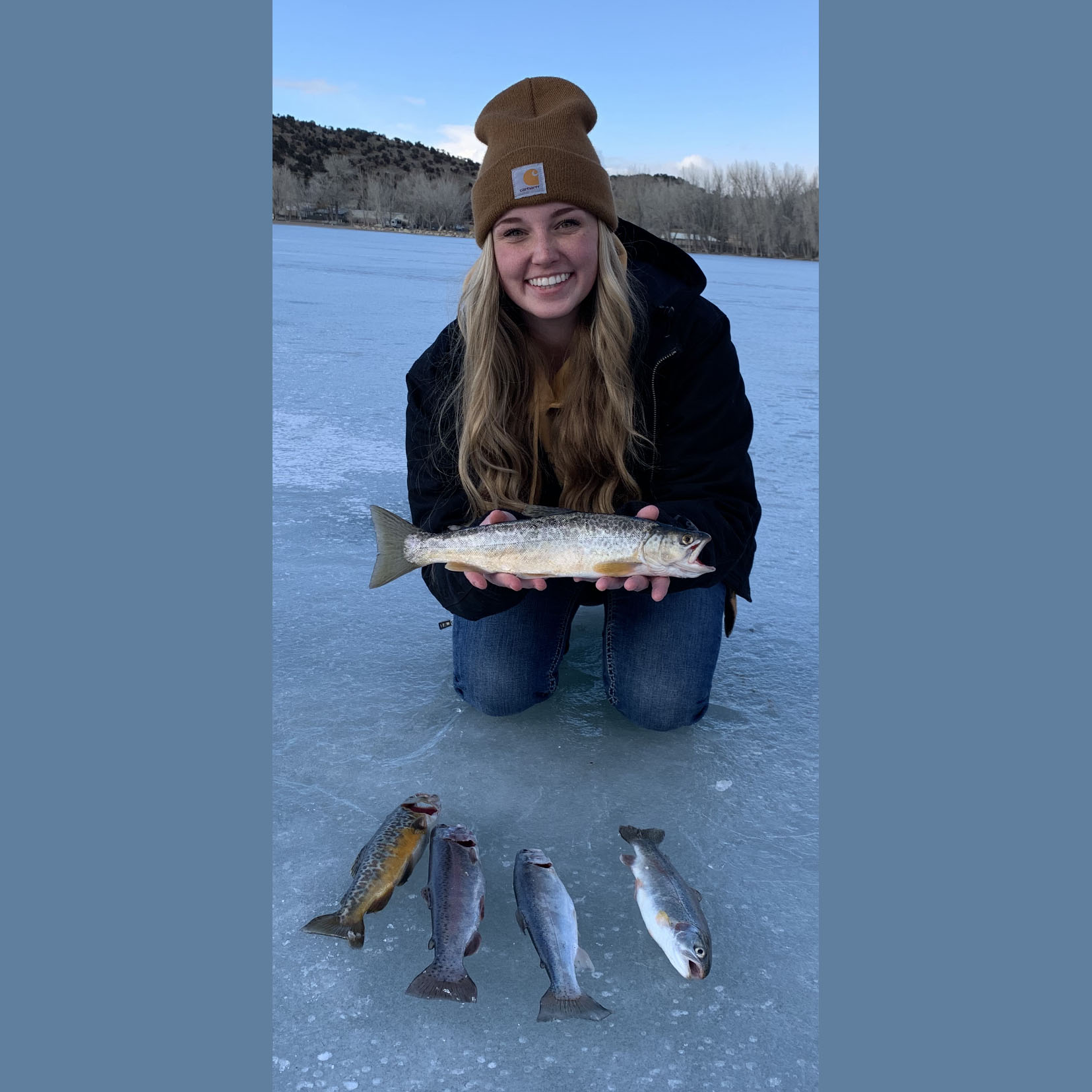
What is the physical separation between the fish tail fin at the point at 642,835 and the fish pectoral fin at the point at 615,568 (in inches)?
26.2

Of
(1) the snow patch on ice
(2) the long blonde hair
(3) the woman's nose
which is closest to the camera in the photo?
(3) the woman's nose

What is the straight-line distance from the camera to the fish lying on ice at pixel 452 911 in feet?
6.10

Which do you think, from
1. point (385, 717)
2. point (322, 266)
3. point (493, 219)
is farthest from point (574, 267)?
point (322, 266)

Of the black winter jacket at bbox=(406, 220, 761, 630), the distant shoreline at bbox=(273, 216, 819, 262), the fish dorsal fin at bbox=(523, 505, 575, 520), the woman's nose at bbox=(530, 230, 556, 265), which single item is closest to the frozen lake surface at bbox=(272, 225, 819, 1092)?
the black winter jacket at bbox=(406, 220, 761, 630)

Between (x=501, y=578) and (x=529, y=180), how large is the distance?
1.13 metres

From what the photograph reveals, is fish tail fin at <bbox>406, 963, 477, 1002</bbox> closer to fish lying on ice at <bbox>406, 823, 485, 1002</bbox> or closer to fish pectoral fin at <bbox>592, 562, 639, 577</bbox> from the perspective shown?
fish lying on ice at <bbox>406, 823, 485, 1002</bbox>

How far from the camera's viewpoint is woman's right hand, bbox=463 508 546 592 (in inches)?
101

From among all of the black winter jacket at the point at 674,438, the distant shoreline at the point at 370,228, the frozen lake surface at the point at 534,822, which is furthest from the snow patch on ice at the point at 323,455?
the distant shoreline at the point at 370,228

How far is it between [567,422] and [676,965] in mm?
1592

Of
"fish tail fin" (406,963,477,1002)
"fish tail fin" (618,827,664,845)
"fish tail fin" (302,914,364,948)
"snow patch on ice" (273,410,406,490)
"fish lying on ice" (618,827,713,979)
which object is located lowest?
"fish tail fin" (406,963,477,1002)

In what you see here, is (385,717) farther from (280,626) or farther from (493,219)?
(493,219)

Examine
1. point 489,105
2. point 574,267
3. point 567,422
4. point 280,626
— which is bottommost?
point 280,626

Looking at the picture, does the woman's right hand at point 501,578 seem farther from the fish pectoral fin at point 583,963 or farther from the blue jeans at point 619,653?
the fish pectoral fin at point 583,963

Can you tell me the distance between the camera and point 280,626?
354 cm
